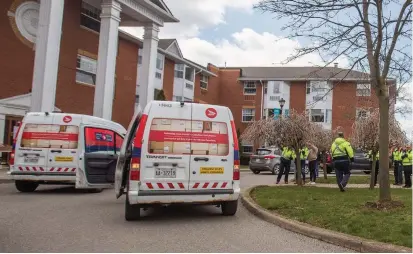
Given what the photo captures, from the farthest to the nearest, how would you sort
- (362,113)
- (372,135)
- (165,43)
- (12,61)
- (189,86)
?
(189,86) → (165,43) → (12,61) → (362,113) → (372,135)

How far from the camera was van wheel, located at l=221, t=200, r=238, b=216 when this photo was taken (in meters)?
8.26

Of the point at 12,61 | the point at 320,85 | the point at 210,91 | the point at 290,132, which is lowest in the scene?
the point at 290,132

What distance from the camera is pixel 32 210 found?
8.66 meters

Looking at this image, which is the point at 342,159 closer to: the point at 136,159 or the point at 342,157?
the point at 342,157

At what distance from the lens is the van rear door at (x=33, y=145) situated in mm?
11445

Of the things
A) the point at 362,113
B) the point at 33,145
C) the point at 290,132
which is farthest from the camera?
the point at 362,113

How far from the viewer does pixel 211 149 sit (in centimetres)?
796

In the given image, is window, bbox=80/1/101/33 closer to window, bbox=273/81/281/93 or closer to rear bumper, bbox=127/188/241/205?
rear bumper, bbox=127/188/241/205

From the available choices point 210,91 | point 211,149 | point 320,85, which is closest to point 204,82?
point 210,91

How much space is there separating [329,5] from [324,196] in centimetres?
450

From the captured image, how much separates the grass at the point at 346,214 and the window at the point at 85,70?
1692cm

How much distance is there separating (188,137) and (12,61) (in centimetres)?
1586

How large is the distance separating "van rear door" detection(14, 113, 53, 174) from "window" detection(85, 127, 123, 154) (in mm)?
1222

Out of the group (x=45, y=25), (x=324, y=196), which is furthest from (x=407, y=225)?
(x=45, y=25)
